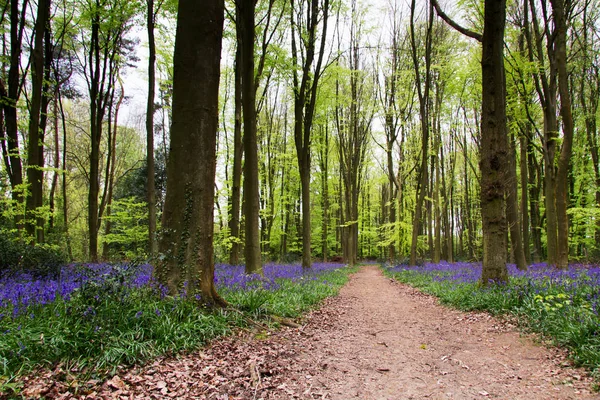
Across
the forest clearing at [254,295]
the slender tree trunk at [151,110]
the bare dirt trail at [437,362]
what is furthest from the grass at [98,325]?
the slender tree trunk at [151,110]

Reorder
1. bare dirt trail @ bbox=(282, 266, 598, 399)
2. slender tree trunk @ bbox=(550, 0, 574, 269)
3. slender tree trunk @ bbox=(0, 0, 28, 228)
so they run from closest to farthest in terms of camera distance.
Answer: bare dirt trail @ bbox=(282, 266, 598, 399), slender tree trunk @ bbox=(550, 0, 574, 269), slender tree trunk @ bbox=(0, 0, 28, 228)

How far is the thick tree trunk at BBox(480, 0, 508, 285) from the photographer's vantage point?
6918 mm

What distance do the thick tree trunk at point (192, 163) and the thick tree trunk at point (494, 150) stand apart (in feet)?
19.5

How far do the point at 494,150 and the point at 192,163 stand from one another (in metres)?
6.54

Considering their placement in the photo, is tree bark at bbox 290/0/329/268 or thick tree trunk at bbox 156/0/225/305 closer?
thick tree trunk at bbox 156/0/225/305

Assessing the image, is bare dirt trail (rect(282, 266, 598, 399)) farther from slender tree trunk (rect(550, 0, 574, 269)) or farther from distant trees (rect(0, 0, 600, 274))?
slender tree trunk (rect(550, 0, 574, 269))

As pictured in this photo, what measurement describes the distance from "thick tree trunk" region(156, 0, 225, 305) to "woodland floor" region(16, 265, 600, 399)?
3.87ft

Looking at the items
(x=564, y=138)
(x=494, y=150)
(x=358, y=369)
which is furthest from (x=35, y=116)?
(x=564, y=138)

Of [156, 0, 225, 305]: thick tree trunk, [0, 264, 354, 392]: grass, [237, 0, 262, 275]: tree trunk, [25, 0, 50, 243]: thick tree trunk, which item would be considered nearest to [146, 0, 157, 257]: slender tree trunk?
[25, 0, 50, 243]: thick tree trunk

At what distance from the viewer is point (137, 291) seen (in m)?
4.20

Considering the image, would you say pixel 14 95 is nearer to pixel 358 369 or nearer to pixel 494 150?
pixel 358 369

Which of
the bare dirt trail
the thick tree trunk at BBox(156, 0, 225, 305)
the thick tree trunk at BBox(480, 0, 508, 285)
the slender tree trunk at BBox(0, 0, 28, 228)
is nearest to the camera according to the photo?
the bare dirt trail

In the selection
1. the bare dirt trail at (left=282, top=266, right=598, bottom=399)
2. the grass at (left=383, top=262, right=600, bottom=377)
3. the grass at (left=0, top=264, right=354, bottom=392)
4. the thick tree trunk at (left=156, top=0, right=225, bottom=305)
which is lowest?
the bare dirt trail at (left=282, top=266, right=598, bottom=399)

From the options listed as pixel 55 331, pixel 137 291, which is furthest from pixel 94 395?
pixel 137 291
